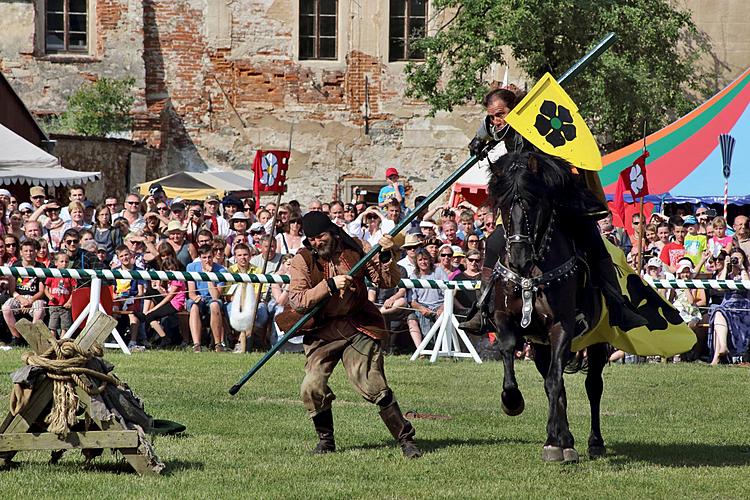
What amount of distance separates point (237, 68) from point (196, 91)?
4.25ft

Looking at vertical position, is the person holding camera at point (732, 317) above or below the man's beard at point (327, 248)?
below

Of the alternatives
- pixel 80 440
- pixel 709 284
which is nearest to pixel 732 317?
pixel 709 284

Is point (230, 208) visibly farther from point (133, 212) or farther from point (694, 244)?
point (694, 244)

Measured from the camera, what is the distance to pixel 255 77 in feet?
118

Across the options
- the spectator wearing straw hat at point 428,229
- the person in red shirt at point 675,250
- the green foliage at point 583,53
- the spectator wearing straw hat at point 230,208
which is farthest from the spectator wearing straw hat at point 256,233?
the green foliage at point 583,53

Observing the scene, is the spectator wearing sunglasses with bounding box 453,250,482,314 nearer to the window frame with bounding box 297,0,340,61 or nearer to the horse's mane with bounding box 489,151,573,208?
the horse's mane with bounding box 489,151,573,208

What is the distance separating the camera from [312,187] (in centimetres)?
3628

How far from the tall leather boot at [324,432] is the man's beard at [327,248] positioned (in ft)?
3.50

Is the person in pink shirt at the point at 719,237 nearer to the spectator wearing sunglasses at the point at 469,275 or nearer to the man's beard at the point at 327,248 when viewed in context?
the spectator wearing sunglasses at the point at 469,275

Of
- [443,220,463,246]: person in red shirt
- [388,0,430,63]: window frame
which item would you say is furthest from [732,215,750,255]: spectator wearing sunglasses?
[388,0,430,63]: window frame

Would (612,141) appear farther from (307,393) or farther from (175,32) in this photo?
(307,393)

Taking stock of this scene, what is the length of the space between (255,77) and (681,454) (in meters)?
27.8

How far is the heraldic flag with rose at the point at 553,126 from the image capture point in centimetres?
855

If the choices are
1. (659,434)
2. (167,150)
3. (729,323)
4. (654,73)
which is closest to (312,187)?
(167,150)
